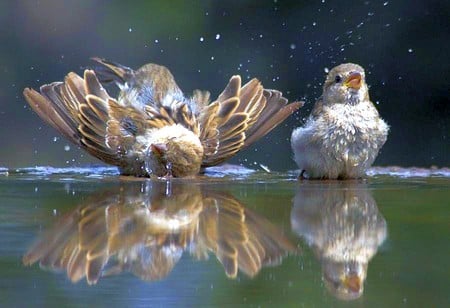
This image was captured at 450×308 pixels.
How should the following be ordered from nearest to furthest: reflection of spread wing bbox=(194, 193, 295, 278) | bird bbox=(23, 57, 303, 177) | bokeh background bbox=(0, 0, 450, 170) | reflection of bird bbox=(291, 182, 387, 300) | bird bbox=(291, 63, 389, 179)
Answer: reflection of bird bbox=(291, 182, 387, 300)
reflection of spread wing bbox=(194, 193, 295, 278)
bird bbox=(291, 63, 389, 179)
bird bbox=(23, 57, 303, 177)
bokeh background bbox=(0, 0, 450, 170)

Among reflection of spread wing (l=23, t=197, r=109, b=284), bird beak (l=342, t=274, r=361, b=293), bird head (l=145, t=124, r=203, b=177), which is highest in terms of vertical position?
bird head (l=145, t=124, r=203, b=177)

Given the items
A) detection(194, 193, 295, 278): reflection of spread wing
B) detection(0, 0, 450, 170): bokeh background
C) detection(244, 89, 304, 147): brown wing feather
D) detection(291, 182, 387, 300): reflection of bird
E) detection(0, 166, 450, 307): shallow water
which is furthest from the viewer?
detection(0, 0, 450, 170): bokeh background

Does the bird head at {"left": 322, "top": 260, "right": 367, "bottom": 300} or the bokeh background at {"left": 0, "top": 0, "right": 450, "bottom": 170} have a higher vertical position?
the bokeh background at {"left": 0, "top": 0, "right": 450, "bottom": 170}

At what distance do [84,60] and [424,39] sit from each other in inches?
124

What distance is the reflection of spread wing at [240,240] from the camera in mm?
4031

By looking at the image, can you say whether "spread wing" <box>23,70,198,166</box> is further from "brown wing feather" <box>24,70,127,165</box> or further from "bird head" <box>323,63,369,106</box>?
"bird head" <box>323,63,369,106</box>

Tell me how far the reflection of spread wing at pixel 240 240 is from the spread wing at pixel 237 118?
2.35 m

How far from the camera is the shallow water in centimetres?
355

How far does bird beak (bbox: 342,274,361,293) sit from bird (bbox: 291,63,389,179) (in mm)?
3007

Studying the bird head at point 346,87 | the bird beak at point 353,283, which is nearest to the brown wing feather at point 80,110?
the bird head at point 346,87

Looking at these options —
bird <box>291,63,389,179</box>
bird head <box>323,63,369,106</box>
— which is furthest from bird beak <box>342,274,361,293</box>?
bird head <box>323,63,369,106</box>

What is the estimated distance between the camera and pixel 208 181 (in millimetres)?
6676

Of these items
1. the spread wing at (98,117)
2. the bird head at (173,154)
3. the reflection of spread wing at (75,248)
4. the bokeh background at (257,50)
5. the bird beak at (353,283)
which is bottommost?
the bird beak at (353,283)

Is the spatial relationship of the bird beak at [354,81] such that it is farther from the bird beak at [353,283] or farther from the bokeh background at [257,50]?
the bokeh background at [257,50]
